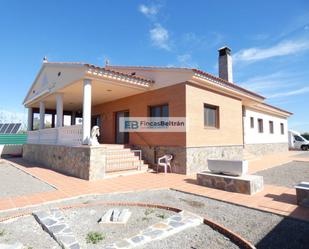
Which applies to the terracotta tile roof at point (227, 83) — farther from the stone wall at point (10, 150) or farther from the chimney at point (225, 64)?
the stone wall at point (10, 150)

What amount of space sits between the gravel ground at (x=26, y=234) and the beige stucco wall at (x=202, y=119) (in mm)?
6502

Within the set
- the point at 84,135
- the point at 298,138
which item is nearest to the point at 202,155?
the point at 84,135

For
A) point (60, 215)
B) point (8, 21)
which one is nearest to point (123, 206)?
point (60, 215)

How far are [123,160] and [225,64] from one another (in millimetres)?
10244

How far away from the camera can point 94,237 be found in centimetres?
332

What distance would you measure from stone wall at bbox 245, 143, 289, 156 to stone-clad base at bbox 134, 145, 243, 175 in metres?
5.76

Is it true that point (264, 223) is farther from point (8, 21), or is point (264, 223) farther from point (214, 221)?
point (8, 21)

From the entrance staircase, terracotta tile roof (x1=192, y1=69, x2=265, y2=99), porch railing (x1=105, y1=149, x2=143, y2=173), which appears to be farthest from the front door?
terracotta tile roof (x1=192, y1=69, x2=265, y2=99)

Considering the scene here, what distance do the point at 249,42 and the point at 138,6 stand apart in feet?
19.3

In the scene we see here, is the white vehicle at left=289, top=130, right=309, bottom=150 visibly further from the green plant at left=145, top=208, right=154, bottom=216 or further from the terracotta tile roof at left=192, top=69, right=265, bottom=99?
the green plant at left=145, top=208, right=154, bottom=216

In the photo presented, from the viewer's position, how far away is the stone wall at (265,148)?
1602 centimetres

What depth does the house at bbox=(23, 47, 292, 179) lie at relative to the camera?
28.2 feet

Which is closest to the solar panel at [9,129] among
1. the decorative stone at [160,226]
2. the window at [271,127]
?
the decorative stone at [160,226]
